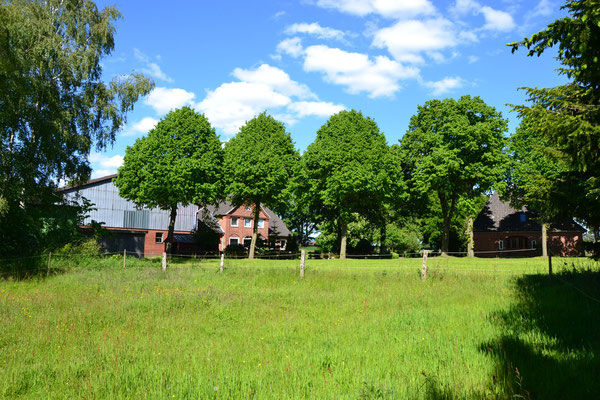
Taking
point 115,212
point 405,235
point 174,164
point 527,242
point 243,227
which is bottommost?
point 527,242

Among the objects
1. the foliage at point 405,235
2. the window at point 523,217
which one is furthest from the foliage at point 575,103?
the window at point 523,217

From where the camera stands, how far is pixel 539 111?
33.0ft

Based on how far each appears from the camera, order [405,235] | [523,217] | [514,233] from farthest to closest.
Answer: [405,235] → [514,233] → [523,217]

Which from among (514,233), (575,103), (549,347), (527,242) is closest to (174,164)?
(575,103)

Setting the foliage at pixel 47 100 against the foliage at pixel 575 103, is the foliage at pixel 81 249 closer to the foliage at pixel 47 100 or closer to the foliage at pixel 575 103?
the foliage at pixel 47 100

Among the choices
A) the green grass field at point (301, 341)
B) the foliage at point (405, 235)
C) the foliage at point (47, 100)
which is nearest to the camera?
the green grass field at point (301, 341)

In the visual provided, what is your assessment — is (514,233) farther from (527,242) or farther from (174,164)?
(174,164)

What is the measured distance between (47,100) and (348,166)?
83.7ft

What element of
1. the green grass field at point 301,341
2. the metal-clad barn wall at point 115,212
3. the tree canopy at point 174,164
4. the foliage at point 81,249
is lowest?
the green grass field at point 301,341

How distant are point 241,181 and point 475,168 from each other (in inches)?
931

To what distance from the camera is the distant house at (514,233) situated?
48.6 meters

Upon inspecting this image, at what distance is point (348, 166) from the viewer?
131ft

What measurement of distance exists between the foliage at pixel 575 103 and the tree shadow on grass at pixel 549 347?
2.89 metres

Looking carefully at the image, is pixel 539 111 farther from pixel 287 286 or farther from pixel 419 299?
pixel 287 286
